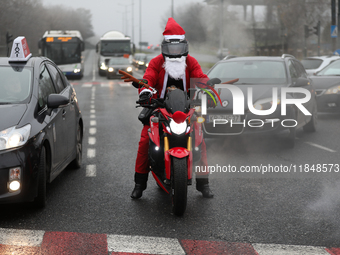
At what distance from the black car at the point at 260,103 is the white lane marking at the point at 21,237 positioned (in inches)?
179

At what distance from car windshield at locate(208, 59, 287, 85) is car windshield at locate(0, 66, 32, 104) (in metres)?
4.74

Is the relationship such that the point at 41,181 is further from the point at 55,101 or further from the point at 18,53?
the point at 18,53

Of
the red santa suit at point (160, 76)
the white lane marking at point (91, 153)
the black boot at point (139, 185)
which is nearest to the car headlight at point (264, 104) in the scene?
the white lane marking at point (91, 153)

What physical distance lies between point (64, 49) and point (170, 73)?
3276 centimetres

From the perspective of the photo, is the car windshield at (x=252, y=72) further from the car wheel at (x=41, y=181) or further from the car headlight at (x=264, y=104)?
the car wheel at (x=41, y=181)

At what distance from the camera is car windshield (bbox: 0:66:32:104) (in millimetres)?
5646

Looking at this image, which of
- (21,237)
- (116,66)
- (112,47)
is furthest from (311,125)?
(112,47)

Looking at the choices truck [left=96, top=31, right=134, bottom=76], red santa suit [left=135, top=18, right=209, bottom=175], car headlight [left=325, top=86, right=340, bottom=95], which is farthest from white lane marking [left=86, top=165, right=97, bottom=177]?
truck [left=96, top=31, right=134, bottom=76]

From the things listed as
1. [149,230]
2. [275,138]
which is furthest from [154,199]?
[275,138]

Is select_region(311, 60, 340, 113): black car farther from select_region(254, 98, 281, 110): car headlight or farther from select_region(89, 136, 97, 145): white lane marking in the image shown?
select_region(89, 136, 97, 145): white lane marking

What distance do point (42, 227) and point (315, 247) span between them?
7.55 ft

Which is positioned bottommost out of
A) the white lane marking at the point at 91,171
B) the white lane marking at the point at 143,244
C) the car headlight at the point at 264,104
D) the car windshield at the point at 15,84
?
the white lane marking at the point at 91,171

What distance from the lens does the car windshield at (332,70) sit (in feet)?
48.8

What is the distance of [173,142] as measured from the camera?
5012 millimetres
